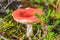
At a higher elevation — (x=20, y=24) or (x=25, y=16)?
(x=25, y=16)

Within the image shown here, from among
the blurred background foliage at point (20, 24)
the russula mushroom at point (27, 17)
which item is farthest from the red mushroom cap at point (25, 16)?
the blurred background foliage at point (20, 24)

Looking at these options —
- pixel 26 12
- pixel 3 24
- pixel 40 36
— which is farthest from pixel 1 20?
pixel 40 36

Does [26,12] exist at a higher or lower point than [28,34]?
higher

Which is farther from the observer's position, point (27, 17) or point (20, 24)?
point (20, 24)

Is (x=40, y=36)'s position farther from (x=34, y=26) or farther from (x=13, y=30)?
(x=13, y=30)

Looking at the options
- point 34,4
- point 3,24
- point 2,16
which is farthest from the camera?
point 34,4

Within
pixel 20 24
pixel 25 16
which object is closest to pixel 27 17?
pixel 25 16

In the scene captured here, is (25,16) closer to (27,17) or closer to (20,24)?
(27,17)

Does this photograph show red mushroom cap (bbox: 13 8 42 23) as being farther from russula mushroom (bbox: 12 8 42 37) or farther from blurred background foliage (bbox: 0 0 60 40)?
blurred background foliage (bbox: 0 0 60 40)

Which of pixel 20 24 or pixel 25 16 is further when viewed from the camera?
pixel 20 24
